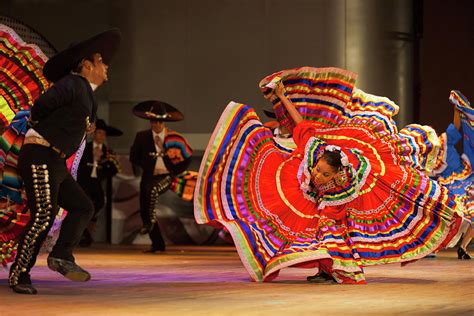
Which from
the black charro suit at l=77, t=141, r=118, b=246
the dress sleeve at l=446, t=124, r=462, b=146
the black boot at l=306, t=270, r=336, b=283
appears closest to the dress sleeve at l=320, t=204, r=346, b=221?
the black boot at l=306, t=270, r=336, b=283

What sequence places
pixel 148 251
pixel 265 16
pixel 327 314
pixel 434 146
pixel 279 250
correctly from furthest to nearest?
pixel 265 16 → pixel 148 251 → pixel 434 146 → pixel 279 250 → pixel 327 314

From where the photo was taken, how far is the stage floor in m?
4.53

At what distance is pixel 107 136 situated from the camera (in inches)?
483

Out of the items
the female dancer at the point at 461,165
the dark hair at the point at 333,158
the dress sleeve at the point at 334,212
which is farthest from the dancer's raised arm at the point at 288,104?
the female dancer at the point at 461,165

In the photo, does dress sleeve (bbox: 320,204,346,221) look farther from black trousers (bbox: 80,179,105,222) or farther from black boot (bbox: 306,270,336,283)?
black trousers (bbox: 80,179,105,222)

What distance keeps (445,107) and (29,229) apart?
8329 mm

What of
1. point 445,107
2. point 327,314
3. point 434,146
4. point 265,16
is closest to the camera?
point 327,314

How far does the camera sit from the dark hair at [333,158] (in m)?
6.21

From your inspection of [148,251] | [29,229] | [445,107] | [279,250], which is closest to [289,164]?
[279,250]

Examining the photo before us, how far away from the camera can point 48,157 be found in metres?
5.41

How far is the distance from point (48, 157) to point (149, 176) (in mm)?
5469

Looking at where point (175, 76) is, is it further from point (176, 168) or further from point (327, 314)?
point (327, 314)

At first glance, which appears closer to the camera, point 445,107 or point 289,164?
point 289,164

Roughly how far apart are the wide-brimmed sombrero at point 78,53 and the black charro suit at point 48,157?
4.9 inches
